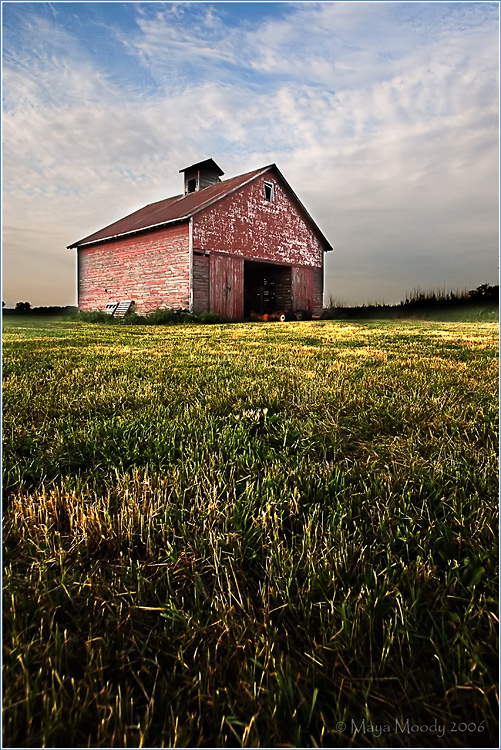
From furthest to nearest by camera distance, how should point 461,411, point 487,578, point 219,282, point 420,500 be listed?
point 219,282
point 461,411
point 420,500
point 487,578

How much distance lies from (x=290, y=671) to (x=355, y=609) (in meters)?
0.25

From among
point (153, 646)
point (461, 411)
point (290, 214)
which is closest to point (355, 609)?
point (153, 646)

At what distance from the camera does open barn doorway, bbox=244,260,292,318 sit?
74.4 feet

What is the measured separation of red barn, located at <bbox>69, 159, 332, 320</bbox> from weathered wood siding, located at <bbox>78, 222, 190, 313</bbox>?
5 cm

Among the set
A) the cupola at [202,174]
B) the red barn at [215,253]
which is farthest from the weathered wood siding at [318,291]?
the cupola at [202,174]

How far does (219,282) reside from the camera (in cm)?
1912

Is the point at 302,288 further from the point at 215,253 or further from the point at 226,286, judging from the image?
the point at 215,253

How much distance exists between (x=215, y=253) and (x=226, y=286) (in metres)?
1.59

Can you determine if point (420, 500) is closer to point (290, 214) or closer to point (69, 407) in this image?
point (69, 407)

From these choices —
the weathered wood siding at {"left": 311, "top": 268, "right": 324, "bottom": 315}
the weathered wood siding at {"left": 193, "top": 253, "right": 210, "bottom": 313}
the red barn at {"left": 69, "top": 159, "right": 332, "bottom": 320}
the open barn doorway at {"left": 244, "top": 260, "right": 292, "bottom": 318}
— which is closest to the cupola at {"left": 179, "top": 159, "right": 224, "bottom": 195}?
the red barn at {"left": 69, "top": 159, "right": 332, "bottom": 320}

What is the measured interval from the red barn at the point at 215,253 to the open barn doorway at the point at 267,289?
0.06m

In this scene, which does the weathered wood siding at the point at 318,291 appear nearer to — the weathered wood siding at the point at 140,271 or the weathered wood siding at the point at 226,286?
the weathered wood siding at the point at 226,286

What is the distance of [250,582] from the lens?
119 centimetres

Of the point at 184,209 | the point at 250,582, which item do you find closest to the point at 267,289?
the point at 184,209
